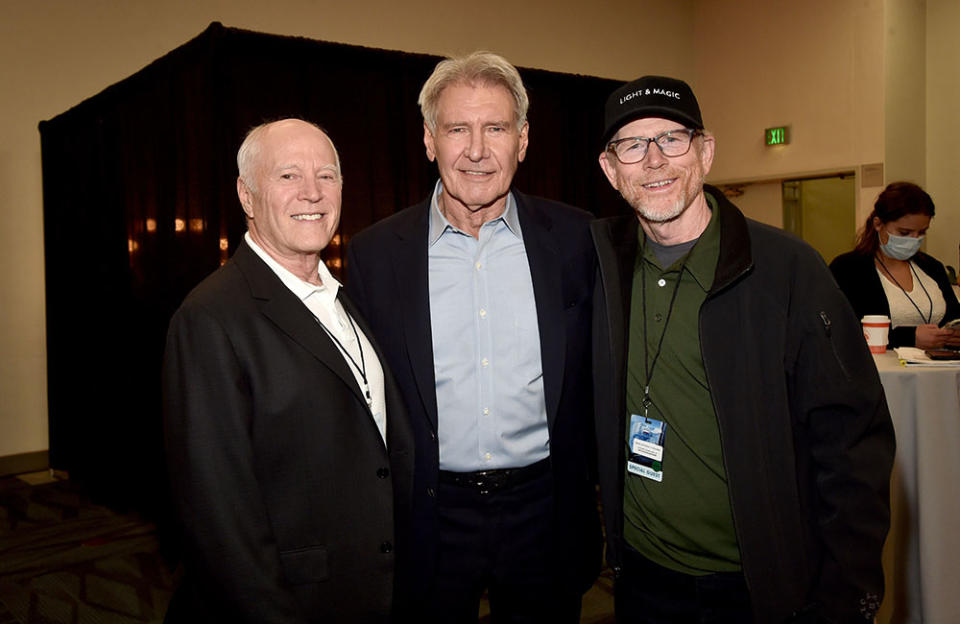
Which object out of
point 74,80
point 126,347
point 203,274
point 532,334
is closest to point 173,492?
point 532,334

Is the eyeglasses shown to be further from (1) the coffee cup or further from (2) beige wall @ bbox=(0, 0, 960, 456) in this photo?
(2) beige wall @ bbox=(0, 0, 960, 456)

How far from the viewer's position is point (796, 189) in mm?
8414

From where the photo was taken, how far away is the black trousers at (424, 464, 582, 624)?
1.90 meters

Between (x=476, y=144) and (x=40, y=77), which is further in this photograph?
(x=40, y=77)

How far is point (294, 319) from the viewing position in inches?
60.3

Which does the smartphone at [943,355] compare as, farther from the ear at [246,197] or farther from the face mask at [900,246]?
the ear at [246,197]

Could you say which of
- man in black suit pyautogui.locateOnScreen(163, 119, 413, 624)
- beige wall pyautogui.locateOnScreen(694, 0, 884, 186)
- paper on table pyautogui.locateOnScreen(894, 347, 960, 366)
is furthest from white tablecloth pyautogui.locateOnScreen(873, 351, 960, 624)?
beige wall pyautogui.locateOnScreen(694, 0, 884, 186)

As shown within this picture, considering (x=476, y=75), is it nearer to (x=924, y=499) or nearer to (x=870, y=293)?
(x=924, y=499)

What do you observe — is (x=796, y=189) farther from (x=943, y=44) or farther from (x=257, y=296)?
(x=257, y=296)

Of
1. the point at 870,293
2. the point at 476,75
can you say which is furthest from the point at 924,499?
the point at 476,75

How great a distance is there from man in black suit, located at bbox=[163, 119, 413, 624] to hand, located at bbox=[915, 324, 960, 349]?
2981 millimetres

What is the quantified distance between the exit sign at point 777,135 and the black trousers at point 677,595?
25.0ft

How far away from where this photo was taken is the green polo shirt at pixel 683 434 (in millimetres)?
1563

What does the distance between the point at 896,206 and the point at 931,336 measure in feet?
2.36
